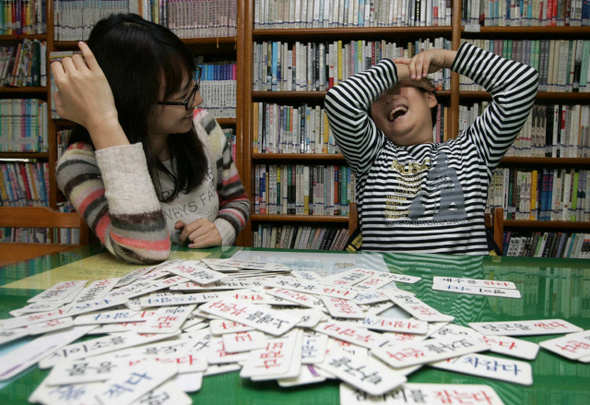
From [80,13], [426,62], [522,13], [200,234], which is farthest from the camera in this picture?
[80,13]

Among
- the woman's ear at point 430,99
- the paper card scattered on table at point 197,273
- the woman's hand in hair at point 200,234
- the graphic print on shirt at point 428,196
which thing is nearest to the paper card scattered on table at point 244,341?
the paper card scattered on table at point 197,273

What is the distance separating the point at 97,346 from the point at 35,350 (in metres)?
0.06

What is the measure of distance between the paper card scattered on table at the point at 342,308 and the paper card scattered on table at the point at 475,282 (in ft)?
0.72

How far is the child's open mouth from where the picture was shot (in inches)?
52.7

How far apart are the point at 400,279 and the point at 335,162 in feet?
5.40

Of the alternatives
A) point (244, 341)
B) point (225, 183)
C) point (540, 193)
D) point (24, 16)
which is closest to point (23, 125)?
point (24, 16)

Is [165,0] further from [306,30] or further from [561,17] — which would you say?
[561,17]

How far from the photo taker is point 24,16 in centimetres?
244

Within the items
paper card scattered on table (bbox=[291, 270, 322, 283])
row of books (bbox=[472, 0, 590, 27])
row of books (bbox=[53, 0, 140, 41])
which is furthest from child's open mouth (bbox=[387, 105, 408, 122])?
row of books (bbox=[53, 0, 140, 41])

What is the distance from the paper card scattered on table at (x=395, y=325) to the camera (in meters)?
0.47

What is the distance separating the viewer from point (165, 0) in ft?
7.62

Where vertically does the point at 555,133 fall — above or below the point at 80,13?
below

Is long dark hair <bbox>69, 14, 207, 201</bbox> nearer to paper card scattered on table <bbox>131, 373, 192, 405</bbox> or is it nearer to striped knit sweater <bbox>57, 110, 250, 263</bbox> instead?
striped knit sweater <bbox>57, 110, 250, 263</bbox>

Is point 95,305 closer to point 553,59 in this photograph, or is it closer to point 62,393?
point 62,393
